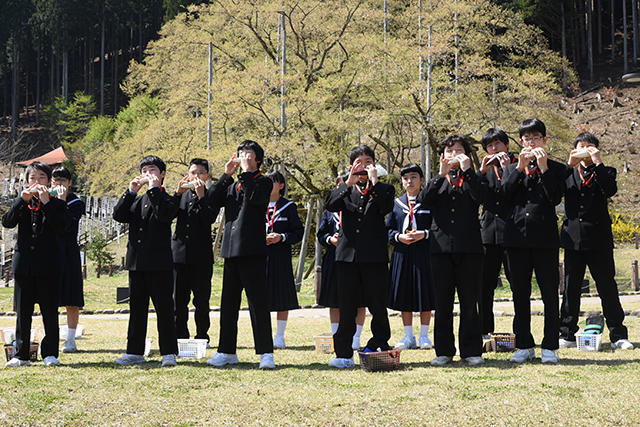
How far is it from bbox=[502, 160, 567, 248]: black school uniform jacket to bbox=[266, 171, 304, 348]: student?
241 centimetres

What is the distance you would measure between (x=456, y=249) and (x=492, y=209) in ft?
2.32

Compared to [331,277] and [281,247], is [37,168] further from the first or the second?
[331,277]

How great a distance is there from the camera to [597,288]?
6887 mm

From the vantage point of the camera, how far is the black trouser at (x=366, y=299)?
5.87 m

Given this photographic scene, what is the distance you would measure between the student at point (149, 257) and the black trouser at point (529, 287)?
3033 millimetres

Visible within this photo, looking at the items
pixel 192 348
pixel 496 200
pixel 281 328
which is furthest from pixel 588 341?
pixel 192 348

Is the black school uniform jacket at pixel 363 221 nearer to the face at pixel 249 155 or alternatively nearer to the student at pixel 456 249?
the student at pixel 456 249

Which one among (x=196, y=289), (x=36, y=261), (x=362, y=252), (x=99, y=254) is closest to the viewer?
(x=362, y=252)

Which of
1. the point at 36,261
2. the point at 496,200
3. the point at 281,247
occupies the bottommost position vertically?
the point at 36,261

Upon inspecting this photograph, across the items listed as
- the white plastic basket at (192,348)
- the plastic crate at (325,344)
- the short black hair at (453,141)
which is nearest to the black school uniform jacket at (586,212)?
the short black hair at (453,141)

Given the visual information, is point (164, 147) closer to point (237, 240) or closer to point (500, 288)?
point (500, 288)

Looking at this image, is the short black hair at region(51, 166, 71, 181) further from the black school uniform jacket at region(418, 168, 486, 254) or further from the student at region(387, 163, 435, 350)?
the black school uniform jacket at region(418, 168, 486, 254)

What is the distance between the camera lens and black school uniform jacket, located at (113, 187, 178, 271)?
605cm

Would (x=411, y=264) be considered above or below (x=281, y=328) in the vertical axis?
above
